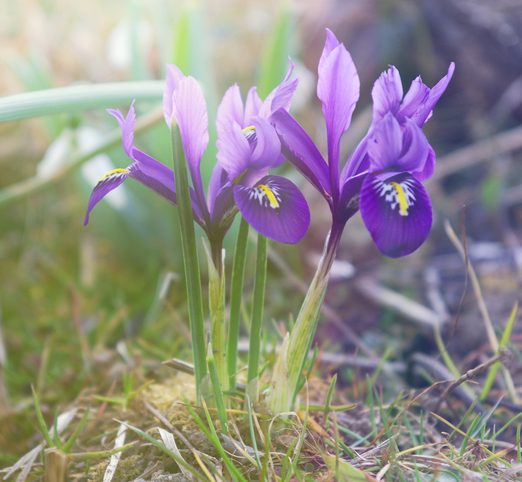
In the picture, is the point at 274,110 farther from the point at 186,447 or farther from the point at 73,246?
the point at 73,246

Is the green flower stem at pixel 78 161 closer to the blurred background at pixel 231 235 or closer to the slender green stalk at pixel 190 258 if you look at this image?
the blurred background at pixel 231 235

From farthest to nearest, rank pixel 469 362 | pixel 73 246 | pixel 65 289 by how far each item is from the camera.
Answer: pixel 73 246
pixel 65 289
pixel 469 362

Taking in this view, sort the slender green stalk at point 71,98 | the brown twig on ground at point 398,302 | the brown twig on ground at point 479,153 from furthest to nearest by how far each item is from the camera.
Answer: the brown twig on ground at point 479,153 < the brown twig on ground at point 398,302 < the slender green stalk at point 71,98

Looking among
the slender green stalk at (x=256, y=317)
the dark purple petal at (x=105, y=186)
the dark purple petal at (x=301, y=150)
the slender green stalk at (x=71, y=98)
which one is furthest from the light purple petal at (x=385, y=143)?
the slender green stalk at (x=71, y=98)

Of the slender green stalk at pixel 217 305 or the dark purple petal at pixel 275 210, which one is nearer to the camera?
the dark purple petal at pixel 275 210

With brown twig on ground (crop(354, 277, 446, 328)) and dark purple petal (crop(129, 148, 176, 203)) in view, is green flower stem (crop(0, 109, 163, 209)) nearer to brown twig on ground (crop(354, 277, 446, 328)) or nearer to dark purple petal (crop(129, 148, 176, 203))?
dark purple petal (crop(129, 148, 176, 203))

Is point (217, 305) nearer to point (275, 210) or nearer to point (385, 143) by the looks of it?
point (275, 210)

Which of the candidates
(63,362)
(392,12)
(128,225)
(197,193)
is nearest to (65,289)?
(128,225)
